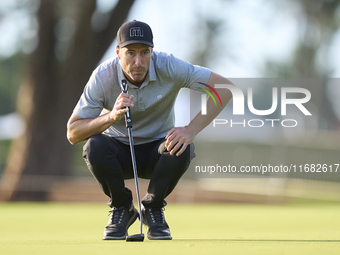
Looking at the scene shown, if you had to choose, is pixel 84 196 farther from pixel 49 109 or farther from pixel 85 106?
pixel 85 106

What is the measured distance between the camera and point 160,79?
14.9 feet

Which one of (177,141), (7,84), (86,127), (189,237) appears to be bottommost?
(189,237)

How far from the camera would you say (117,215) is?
444 centimetres

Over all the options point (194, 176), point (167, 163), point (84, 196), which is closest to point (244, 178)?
point (194, 176)

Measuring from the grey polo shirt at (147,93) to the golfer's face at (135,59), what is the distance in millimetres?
128

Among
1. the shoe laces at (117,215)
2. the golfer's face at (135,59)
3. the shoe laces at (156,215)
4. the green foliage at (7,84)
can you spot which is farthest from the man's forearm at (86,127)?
the green foliage at (7,84)

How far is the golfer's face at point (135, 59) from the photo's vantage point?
13.9 ft

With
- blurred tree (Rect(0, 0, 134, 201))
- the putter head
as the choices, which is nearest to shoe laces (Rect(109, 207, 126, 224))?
the putter head

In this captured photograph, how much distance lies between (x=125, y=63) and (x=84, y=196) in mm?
7881

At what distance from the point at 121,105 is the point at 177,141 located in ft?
1.54

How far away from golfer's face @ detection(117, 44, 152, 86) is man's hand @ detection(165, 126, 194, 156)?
426 millimetres

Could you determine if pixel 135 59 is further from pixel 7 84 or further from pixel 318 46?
pixel 7 84

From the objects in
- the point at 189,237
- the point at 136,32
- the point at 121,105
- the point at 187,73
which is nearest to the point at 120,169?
the point at 121,105

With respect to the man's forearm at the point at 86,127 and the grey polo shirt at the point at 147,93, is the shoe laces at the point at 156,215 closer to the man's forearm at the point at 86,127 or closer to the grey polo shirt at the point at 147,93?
the grey polo shirt at the point at 147,93
